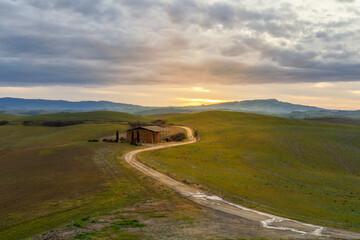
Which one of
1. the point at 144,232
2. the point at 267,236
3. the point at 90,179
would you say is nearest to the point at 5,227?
the point at 144,232

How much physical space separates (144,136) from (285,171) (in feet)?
156

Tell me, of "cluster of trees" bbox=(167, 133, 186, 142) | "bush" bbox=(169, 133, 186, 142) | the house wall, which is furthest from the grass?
"bush" bbox=(169, 133, 186, 142)

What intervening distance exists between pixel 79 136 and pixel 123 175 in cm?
6393

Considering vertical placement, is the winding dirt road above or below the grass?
above

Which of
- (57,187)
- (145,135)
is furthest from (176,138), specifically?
(57,187)

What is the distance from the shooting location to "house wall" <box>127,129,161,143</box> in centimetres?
7982

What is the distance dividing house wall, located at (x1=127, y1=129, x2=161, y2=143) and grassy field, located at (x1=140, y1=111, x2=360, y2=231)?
1997 centimetres

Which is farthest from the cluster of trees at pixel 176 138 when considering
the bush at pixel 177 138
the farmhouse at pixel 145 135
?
the farmhouse at pixel 145 135

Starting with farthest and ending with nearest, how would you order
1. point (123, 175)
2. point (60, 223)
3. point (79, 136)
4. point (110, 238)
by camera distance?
point (79, 136)
point (123, 175)
point (60, 223)
point (110, 238)

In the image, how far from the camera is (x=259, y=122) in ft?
462

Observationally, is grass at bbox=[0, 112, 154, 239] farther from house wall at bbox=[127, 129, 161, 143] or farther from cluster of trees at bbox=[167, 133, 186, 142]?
cluster of trees at bbox=[167, 133, 186, 142]

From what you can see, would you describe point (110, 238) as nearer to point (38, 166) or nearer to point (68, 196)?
point (68, 196)

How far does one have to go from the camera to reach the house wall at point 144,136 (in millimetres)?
79825

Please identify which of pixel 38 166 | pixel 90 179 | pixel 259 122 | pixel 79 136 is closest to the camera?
pixel 90 179
